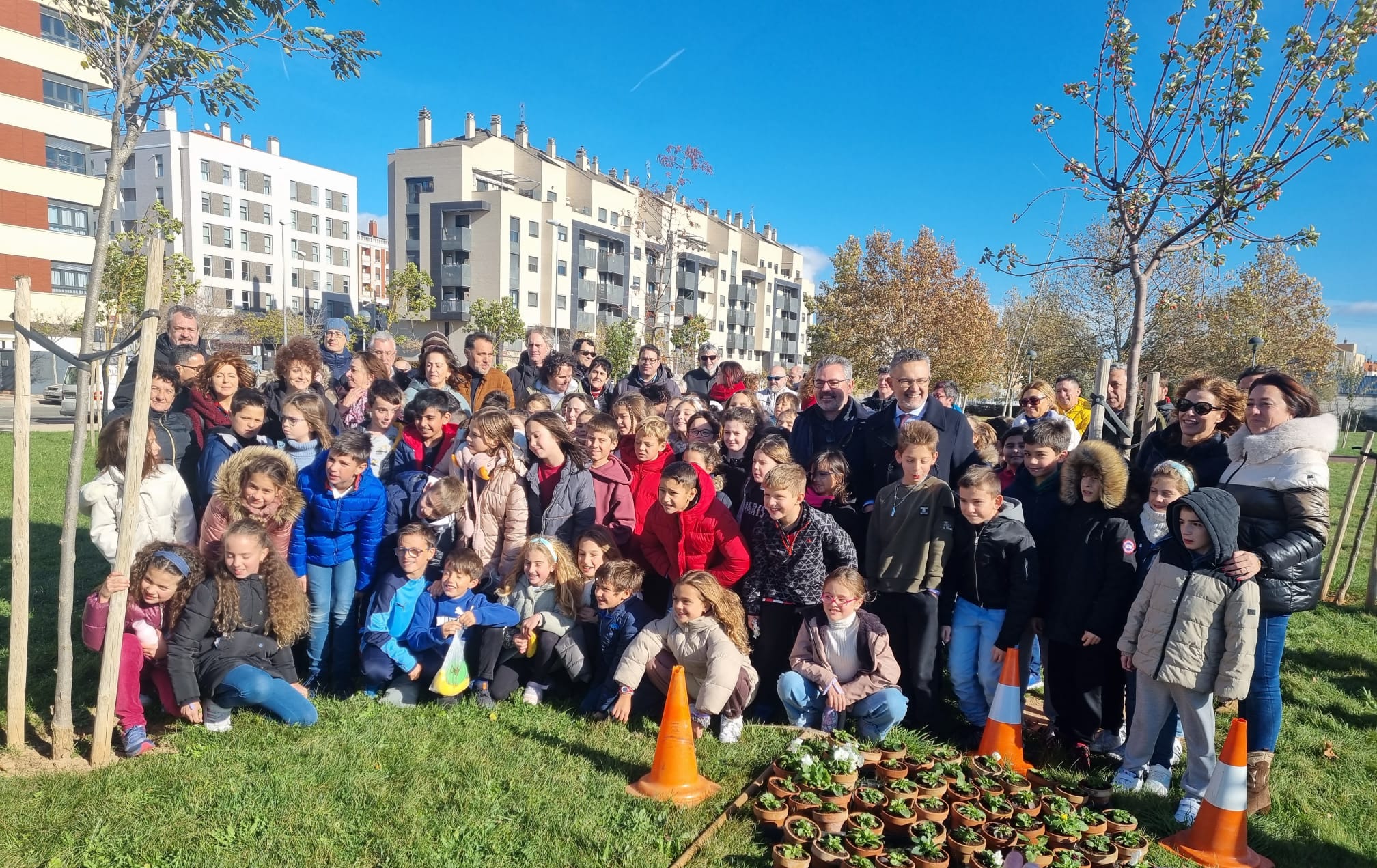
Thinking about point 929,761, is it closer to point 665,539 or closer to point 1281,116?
point 665,539

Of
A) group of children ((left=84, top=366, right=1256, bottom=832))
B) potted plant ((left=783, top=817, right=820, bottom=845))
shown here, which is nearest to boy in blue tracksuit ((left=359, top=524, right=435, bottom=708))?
group of children ((left=84, top=366, right=1256, bottom=832))

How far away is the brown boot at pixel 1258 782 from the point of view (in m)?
4.12

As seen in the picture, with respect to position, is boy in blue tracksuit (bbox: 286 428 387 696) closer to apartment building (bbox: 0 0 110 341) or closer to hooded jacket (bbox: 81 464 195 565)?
hooded jacket (bbox: 81 464 195 565)

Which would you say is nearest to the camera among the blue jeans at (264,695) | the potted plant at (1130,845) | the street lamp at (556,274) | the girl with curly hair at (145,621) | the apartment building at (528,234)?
the potted plant at (1130,845)

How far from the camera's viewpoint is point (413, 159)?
176 feet

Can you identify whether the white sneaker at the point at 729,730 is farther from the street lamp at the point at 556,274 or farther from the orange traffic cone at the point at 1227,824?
the street lamp at the point at 556,274

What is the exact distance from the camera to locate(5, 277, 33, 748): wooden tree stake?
13.6 ft

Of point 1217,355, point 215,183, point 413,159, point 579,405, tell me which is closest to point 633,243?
point 413,159

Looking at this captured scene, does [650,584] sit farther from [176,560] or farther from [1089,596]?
[176,560]

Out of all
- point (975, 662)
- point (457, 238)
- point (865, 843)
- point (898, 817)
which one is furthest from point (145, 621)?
point (457, 238)

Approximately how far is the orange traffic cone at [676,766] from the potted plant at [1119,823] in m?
1.90

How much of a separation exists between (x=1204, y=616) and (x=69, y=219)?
48087mm

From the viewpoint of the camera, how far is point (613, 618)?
5.21 m

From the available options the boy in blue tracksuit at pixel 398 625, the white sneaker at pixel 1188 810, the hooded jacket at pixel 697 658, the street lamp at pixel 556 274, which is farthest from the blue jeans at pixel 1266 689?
the street lamp at pixel 556 274
